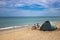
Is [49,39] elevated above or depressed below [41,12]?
below

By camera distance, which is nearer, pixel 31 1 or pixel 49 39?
pixel 49 39

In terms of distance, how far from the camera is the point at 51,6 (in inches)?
340

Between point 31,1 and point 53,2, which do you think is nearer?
point 53,2

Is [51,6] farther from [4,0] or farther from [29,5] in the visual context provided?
[4,0]

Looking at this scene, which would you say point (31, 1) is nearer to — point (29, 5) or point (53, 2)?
point (29, 5)

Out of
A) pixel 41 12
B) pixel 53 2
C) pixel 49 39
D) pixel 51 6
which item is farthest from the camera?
pixel 41 12

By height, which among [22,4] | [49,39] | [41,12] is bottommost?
[49,39]

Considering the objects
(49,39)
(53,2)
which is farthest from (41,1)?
(49,39)

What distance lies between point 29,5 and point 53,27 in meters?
4.76

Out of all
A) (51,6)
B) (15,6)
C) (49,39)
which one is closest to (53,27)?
(49,39)

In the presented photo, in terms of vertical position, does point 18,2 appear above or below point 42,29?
above

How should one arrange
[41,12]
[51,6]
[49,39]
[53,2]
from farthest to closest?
[41,12] < [51,6] < [53,2] < [49,39]

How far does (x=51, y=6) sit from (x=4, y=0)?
2811 mm

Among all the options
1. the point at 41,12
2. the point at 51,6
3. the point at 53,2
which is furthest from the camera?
the point at 41,12
